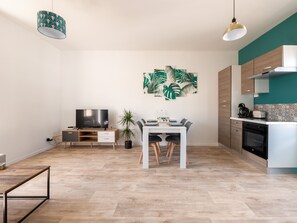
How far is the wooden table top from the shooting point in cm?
149

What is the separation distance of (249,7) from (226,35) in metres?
0.89

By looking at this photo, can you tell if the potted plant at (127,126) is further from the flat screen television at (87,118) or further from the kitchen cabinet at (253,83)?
the kitchen cabinet at (253,83)

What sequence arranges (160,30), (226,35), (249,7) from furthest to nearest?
(160,30), (249,7), (226,35)

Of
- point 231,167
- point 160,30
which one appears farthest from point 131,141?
point 160,30

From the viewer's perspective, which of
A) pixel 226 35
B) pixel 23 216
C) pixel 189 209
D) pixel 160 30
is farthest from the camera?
pixel 160 30

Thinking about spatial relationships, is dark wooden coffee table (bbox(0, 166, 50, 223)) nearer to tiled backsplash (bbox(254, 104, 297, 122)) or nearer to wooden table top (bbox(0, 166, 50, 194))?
wooden table top (bbox(0, 166, 50, 194))

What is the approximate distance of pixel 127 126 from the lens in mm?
4918

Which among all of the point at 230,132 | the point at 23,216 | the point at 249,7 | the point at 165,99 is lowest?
the point at 23,216

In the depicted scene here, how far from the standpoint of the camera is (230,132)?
163 inches

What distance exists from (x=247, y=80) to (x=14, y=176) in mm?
4482

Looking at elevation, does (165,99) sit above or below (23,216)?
above

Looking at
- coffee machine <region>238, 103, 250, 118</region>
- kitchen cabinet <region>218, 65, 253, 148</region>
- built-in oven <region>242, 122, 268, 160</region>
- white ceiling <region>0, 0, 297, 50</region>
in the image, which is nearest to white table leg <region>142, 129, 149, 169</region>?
built-in oven <region>242, 122, 268, 160</region>

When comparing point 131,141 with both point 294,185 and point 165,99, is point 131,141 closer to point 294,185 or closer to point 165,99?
point 165,99

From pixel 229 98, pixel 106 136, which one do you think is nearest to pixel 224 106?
pixel 229 98
